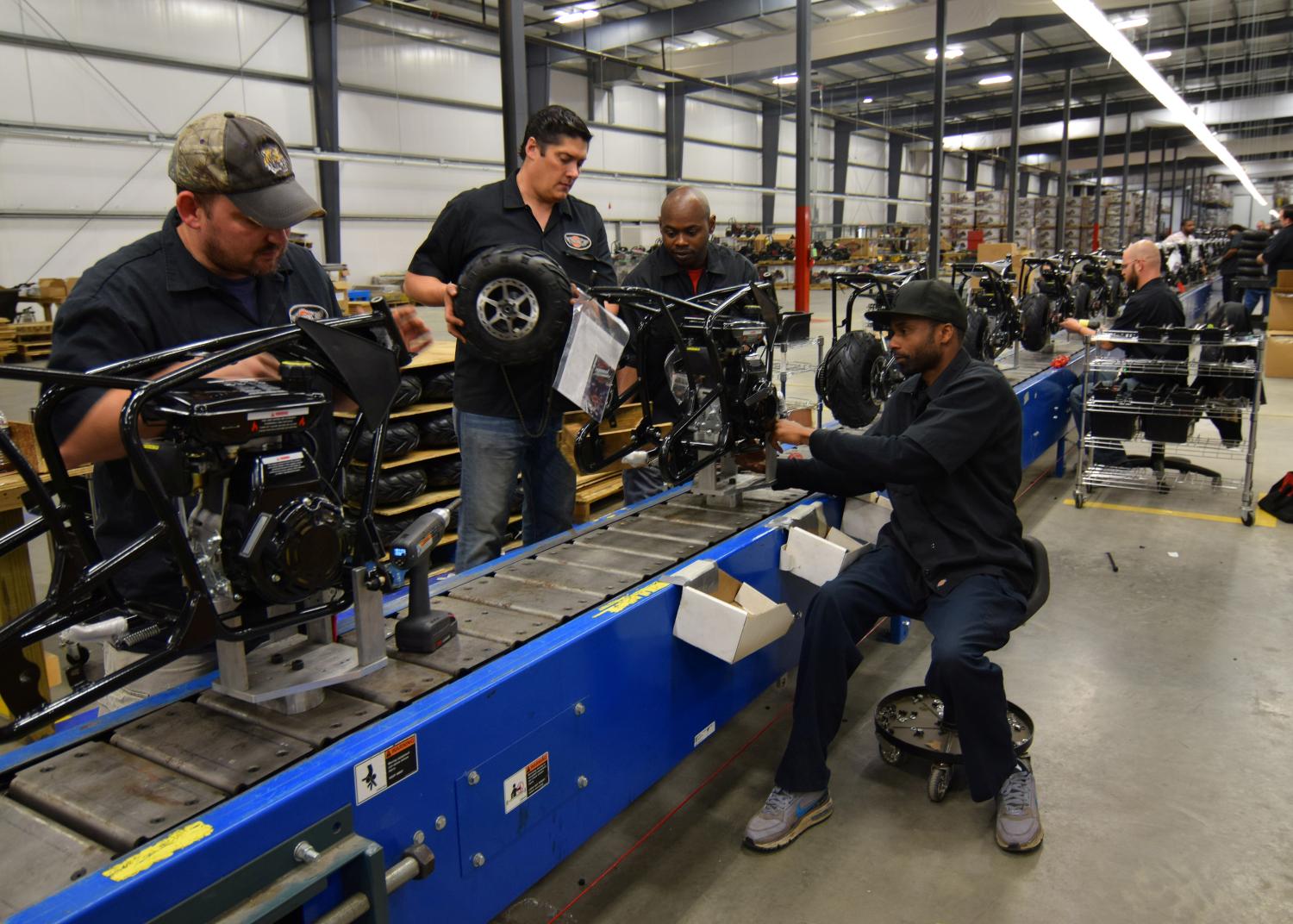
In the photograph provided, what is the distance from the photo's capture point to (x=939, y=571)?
266 centimetres

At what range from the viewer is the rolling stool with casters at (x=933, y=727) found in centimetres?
265

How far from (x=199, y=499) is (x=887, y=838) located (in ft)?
6.50

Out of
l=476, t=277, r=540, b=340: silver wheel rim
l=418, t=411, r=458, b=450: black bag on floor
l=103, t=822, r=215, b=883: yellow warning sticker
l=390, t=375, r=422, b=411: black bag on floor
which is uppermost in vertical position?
l=476, t=277, r=540, b=340: silver wheel rim

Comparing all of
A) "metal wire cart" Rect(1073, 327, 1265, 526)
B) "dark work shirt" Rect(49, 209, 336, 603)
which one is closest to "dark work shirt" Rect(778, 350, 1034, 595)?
"dark work shirt" Rect(49, 209, 336, 603)

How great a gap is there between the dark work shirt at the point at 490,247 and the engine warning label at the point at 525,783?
1076 millimetres

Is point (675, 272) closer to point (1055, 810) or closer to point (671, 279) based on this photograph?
point (671, 279)

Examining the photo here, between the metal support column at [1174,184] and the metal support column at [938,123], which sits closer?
the metal support column at [938,123]

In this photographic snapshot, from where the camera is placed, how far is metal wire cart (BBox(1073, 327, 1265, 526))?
522 centimetres

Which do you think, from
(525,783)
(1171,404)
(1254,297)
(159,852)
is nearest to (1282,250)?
(1254,297)

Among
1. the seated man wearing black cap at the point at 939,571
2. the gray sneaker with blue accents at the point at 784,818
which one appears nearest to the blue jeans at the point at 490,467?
the seated man wearing black cap at the point at 939,571

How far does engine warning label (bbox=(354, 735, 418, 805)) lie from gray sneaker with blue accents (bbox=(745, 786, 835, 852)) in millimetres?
1240

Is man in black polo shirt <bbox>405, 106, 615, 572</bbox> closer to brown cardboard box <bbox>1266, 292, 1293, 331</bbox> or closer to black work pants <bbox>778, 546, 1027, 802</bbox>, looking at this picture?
black work pants <bbox>778, 546, 1027, 802</bbox>

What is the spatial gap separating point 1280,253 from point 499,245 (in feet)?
34.7

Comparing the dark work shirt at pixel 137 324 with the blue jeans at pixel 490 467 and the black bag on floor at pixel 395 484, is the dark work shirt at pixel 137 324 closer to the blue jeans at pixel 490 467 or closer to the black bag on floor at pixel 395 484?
the blue jeans at pixel 490 467
